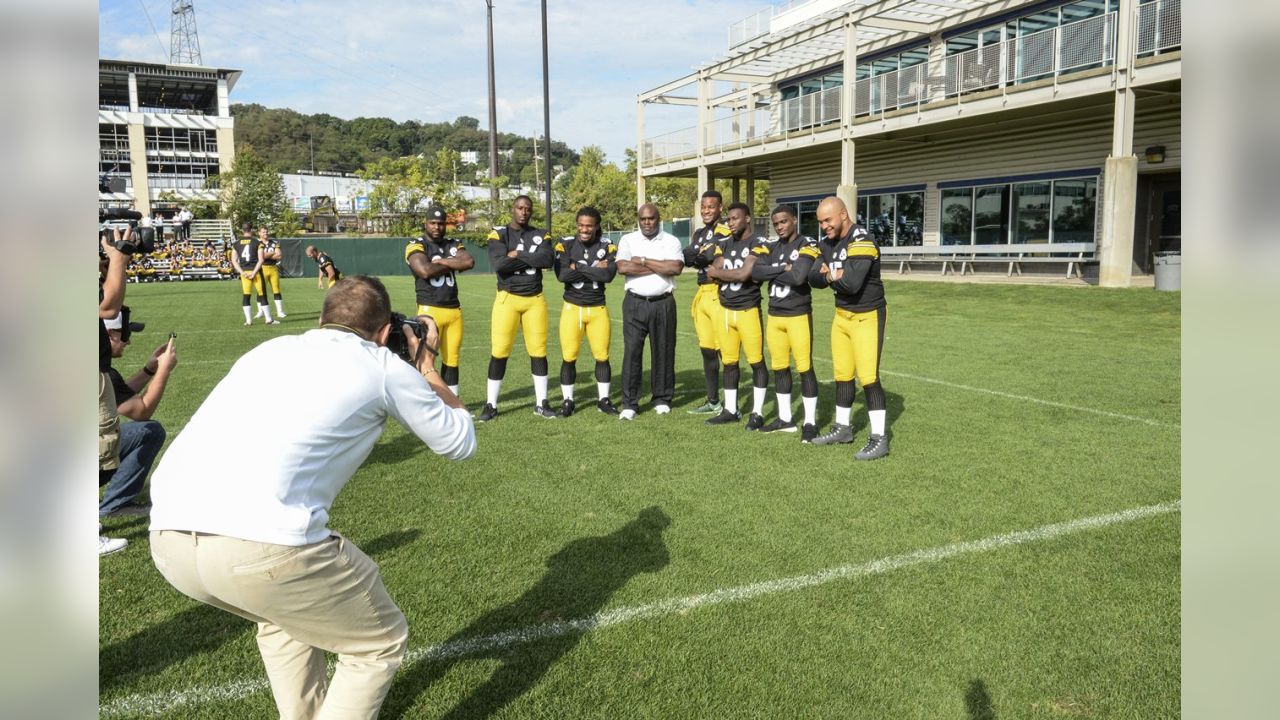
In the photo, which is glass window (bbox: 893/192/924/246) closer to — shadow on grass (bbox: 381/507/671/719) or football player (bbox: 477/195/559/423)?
football player (bbox: 477/195/559/423)

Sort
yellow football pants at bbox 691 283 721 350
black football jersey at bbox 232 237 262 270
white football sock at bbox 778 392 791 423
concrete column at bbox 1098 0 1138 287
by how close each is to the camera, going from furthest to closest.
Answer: concrete column at bbox 1098 0 1138 287 < black football jersey at bbox 232 237 262 270 < yellow football pants at bbox 691 283 721 350 < white football sock at bbox 778 392 791 423

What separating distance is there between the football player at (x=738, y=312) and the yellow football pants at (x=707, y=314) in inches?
10.7

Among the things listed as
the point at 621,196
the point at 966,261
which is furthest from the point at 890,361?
the point at 621,196

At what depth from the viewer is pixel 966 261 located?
27359mm

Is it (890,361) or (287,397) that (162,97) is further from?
(287,397)

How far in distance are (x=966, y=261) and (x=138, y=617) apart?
2666 centimetres

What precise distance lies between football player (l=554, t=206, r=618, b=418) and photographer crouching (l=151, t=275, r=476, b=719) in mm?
6100

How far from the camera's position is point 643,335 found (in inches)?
374

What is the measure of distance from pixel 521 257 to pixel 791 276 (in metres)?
Result: 2.89

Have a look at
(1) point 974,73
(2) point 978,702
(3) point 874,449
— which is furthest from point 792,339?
(1) point 974,73

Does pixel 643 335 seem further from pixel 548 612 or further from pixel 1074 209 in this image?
pixel 1074 209

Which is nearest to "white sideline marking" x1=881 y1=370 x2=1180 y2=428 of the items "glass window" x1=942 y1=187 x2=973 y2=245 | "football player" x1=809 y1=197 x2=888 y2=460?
"football player" x1=809 y1=197 x2=888 y2=460

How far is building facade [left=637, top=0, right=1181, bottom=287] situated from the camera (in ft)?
67.7
